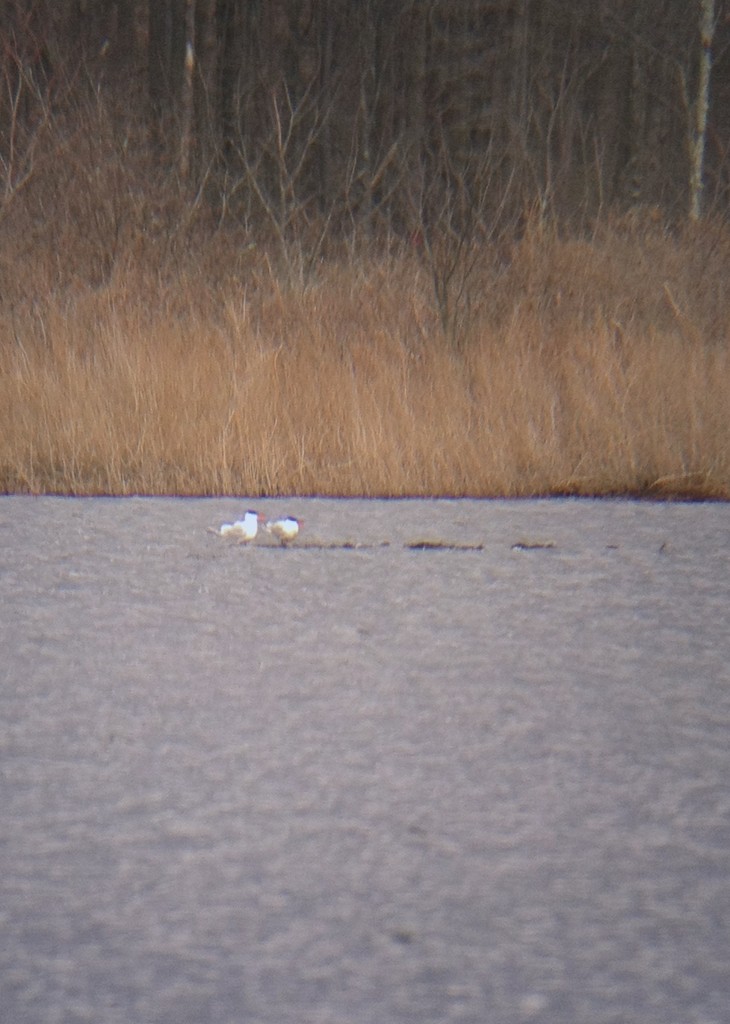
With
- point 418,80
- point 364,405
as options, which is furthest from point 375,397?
point 418,80

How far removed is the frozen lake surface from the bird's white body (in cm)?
9

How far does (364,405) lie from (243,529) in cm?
144

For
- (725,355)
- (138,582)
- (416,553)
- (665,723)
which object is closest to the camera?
(665,723)

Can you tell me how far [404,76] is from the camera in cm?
1877

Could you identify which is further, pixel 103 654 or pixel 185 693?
pixel 103 654

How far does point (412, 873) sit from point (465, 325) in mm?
4545

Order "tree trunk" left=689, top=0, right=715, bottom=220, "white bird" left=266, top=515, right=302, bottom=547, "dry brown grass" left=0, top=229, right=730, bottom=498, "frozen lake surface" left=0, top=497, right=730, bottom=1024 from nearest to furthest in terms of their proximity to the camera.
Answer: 1. "frozen lake surface" left=0, top=497, right=730, bottom=1024
2. "white bird" left=266, top=515, right=302, bottom=547
3. "dry brown grass" left=0, top=229, right=730, bottom=498
4. "tree trunk" left=689, top=0, right=715, bottom=220

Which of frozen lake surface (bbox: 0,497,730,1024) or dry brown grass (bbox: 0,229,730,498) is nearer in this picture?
frozen lake surface (bbox: 0,497,730,1024)

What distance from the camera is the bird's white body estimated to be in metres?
3.84

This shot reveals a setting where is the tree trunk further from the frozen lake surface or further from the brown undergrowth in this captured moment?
the frozen lake surface

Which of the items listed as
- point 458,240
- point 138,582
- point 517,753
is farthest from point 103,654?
point 458,240

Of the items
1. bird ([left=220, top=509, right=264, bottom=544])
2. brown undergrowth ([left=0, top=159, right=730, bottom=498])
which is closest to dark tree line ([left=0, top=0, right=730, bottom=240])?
brown undergrowth ([left=0, top=159, right=730, bottom=498])

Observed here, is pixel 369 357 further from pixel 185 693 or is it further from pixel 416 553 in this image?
pixel 185 693

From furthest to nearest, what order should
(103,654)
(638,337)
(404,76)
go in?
(404,76), (638,337), (103,654)
